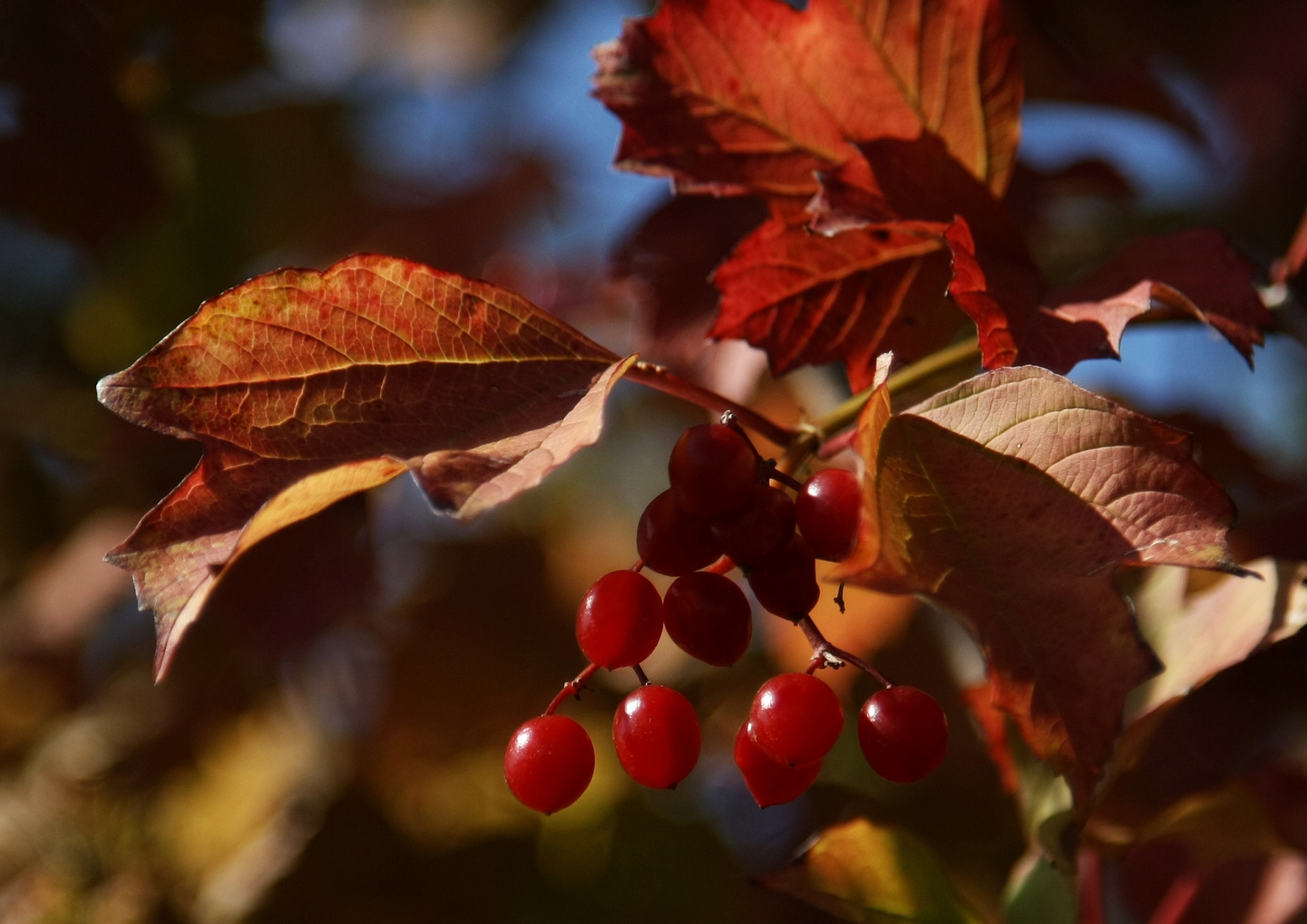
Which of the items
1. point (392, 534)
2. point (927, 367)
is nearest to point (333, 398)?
point (927, 367)

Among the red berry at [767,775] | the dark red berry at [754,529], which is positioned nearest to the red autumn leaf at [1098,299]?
the dark red berry at [754,529]

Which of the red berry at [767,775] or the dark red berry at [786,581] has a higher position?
the dark red berry at [786,581]

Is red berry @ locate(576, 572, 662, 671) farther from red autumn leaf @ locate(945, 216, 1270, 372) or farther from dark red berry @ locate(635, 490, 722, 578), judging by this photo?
red autumn leaf @ locate(945, 216, 1270, 372)

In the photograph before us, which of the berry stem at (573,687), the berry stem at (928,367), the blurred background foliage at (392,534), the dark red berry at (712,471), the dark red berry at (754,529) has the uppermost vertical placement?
the dark red berry at (712,471)

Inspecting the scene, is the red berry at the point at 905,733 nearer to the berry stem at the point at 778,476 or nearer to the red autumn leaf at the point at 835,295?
the berry stem at the point at 778,476

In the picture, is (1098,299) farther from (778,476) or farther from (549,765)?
(549,765)

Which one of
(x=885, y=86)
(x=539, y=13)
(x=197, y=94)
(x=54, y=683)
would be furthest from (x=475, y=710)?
(x=539, y=13)

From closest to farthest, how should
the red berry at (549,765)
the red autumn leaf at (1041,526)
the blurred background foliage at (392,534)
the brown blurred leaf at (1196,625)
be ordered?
the red autumn leaf at (1041,526) < the red berry at (549,765) < the brown blurred leaf at (1196,625) < the blurred background foliage at (392,534)

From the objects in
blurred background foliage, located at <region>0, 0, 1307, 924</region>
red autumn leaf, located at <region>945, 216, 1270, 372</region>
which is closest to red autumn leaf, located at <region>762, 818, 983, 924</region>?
A: blurred background foliage, located at <region>0, 0, 1307, 924</region>
